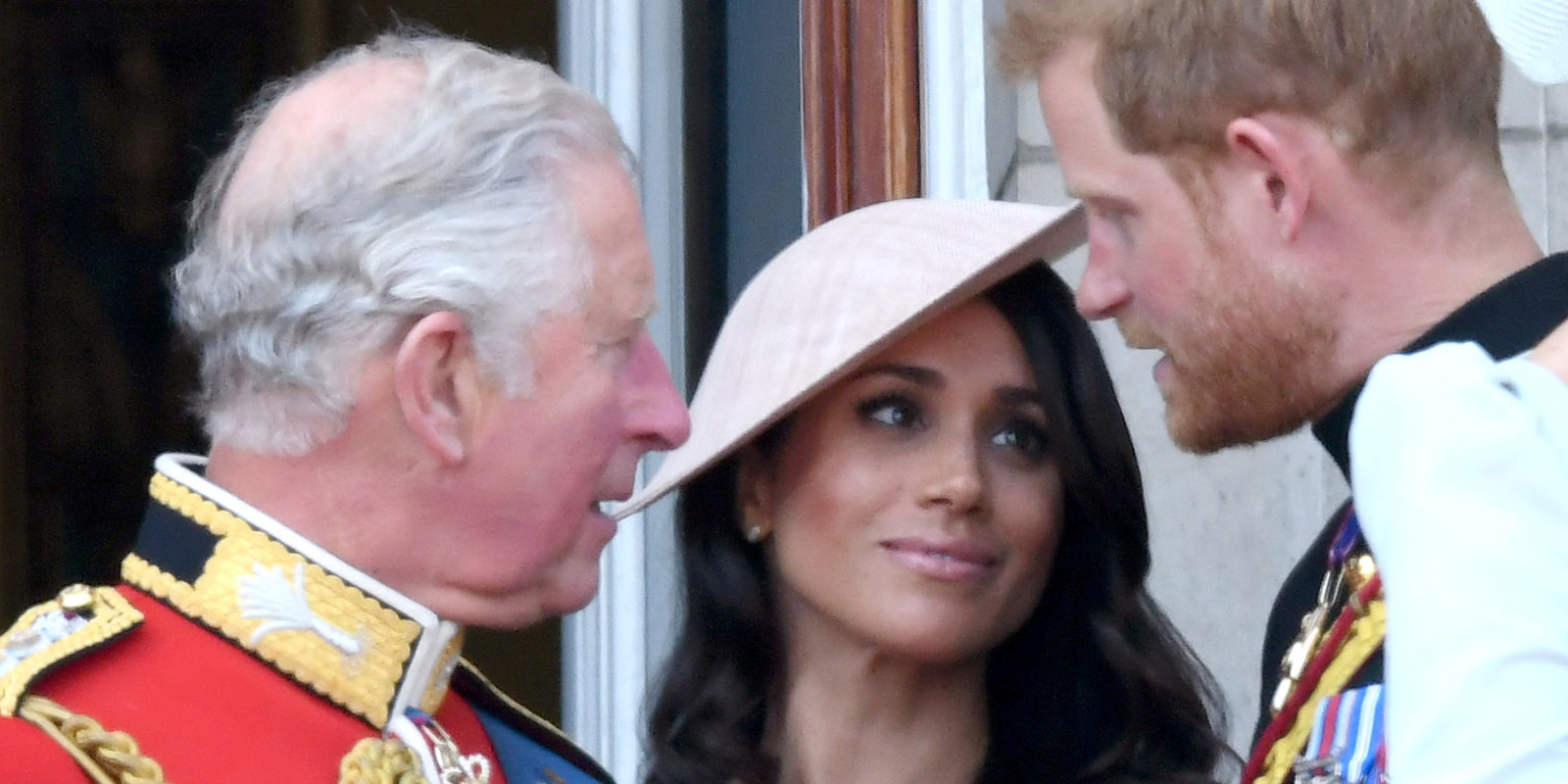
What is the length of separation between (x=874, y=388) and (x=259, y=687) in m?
0.90

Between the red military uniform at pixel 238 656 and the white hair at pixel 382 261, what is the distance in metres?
0.09

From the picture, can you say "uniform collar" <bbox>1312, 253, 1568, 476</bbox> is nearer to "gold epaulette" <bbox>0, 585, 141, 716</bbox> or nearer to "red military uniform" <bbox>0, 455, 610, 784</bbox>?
"red military uniform" <bbox>0, 455, 610, 784</bbox>

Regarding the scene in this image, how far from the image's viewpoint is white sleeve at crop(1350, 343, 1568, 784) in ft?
3.24

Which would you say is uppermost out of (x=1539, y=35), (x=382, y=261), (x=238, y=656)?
(x=1539, y=35)

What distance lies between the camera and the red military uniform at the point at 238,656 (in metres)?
1.60

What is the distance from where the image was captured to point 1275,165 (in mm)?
1903

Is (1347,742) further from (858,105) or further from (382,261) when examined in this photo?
(858,105)

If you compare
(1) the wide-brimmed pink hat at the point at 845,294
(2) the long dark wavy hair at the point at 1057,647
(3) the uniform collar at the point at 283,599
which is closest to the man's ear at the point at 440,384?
(3) the uniform collar at the point at 283,599

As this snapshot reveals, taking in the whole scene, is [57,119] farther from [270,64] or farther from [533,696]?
[533,696]

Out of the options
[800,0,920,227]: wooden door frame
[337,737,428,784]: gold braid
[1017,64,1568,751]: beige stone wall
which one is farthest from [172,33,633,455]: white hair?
[1017,64,1568,751]: beige stone wall

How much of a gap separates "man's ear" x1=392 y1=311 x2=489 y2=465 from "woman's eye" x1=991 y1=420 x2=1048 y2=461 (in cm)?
83

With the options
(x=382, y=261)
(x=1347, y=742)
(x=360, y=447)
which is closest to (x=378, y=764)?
(x=360, y=447)

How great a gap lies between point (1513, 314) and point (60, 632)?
3.67 ft

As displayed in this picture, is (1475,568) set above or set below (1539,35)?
below
